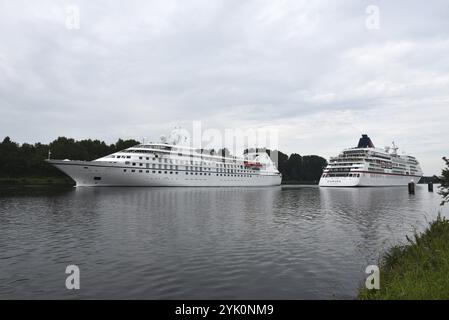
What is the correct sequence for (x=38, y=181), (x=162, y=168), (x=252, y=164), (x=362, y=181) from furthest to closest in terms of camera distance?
(x=252, y=164) < (x=38, y=181) < (x=362, y=181) < (x=162, y=168)

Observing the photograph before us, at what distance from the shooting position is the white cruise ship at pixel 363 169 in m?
112

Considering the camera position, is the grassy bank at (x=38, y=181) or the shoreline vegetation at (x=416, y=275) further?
the grassy bank at (x=38, y=181)

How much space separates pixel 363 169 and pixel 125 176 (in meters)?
74.9

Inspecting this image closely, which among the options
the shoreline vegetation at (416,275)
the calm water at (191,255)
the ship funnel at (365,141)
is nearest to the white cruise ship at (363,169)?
the ship funnel at (365,141)

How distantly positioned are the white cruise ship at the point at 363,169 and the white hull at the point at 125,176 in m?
38.4

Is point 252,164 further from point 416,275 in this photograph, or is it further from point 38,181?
point 416,275

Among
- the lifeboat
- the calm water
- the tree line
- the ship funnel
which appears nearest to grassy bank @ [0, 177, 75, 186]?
the tree line

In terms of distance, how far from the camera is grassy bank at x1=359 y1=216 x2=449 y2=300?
8.93m

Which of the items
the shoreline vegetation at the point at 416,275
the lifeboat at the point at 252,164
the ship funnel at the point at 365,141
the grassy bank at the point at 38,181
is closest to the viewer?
the shoreline vegetation at the point at 416,275

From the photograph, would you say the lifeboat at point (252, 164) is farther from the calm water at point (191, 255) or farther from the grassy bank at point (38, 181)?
the calm water at point (191, 255)

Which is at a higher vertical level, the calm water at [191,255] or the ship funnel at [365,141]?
the ship funnel at [365,141]

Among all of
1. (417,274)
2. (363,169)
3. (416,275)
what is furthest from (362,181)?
(416,275)

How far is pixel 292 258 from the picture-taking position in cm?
1616

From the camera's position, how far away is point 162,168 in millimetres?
94125
